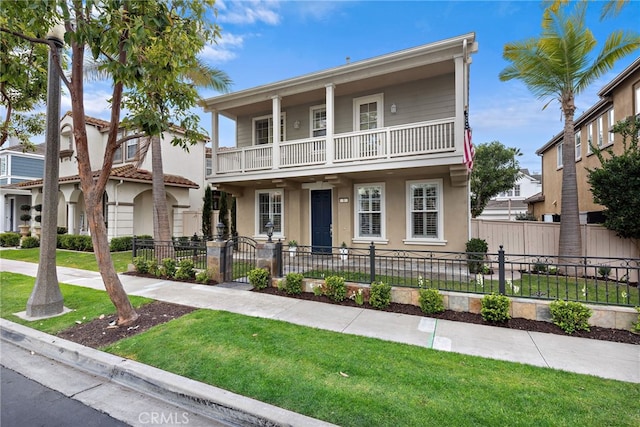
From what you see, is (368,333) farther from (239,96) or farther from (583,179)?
(583,179)

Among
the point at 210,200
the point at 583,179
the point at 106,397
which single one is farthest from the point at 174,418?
the point at 583,179

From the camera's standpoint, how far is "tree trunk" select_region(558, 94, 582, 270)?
29.5 feet

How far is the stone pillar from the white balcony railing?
386 centimetres

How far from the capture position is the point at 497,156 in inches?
971

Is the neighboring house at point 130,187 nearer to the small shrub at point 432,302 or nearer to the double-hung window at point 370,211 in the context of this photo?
the double-hung window at point 370,211

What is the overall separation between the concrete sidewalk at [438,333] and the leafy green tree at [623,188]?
5890mm

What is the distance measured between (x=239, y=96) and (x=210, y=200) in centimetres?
670

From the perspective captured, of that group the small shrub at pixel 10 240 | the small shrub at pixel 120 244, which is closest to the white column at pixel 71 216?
the small shrub at pixel 10 240

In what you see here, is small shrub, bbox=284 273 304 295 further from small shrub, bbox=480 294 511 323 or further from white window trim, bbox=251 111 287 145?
white window trim, bbox=251 111 287 145

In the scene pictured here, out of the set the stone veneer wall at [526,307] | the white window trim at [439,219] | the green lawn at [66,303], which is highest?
the white window trim at [439,219]

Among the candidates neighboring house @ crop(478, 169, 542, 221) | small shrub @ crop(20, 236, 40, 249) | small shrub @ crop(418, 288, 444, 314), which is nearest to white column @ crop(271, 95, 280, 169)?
small shrub @ crop(418, 288, 444, 314)

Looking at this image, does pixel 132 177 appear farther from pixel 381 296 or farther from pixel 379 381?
pixel 379 381

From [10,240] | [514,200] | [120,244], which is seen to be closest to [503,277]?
[120,244]

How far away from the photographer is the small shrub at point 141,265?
9266 mm
